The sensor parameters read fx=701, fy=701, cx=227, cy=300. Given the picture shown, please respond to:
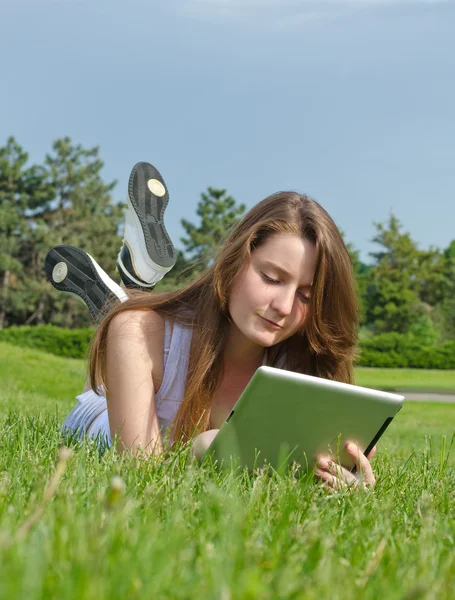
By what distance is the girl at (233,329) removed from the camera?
275 cm

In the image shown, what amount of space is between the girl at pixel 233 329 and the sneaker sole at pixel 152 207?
1533 millimetres

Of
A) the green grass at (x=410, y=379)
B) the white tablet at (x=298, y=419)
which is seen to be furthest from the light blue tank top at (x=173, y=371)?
the green grass at (x=410, y=379)

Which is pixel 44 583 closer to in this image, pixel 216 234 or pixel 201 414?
pixel 201 414

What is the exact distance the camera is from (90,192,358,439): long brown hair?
289 centimetres

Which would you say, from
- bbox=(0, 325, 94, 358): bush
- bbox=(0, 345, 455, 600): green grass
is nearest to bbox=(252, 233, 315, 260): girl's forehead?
bbox=(0, 345, 455, 600): green grass

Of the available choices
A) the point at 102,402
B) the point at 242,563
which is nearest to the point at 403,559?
the point at 242,563

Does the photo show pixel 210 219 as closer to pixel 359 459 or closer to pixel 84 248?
pixel 84 248

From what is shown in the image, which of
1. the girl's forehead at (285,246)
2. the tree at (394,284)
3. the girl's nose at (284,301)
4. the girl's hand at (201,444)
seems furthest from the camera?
the tree at (394,284)

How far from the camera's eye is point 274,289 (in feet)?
8.95

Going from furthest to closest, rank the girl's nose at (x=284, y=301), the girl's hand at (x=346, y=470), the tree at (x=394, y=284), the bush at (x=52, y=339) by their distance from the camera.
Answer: the tree at (x=394, y=284) < the bush at (x=52, y=339) < the girl's nose at (x=284, y=301) < the girl's hand at (x=346, y=470)

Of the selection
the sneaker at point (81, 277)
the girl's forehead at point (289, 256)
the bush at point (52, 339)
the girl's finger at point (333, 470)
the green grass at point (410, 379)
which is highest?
the girl's forehead at point (289, 256)

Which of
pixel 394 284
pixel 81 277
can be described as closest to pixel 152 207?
pixel 81 277

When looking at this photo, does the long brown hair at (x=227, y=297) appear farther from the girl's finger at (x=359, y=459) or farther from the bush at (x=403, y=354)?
the bush at (x=403, y=354)

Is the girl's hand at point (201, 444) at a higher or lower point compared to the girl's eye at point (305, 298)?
lower
